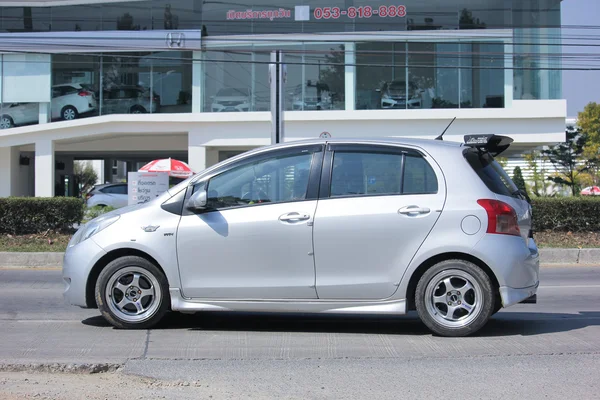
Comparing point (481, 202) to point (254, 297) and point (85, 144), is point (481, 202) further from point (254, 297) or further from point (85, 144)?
point (85, 144)

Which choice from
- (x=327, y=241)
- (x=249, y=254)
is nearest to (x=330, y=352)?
(x=327, y=241)

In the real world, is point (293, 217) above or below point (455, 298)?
above

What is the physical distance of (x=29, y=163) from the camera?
3216cm

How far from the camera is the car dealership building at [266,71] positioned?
25.3m

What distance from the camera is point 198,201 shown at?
20.2 ft

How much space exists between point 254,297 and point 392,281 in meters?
1.28

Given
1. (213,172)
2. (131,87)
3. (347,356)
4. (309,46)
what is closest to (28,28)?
(131,87)

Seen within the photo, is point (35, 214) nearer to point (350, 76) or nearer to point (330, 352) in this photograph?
point (330, 352)

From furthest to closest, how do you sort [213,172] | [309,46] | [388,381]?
[309,46] < [213,172] < [388,381]

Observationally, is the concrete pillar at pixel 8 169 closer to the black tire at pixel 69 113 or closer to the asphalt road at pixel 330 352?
the black tire at pixel 69 113

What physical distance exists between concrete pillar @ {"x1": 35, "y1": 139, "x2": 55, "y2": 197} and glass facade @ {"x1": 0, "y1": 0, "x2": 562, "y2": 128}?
1.30 meters

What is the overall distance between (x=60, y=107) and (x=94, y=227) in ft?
77.9

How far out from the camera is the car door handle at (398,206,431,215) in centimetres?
603

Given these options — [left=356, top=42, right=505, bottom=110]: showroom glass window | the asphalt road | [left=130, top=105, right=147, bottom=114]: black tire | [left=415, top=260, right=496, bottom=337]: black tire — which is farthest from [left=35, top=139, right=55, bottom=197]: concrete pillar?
[left=415, top=260, right=496, bottom=337]: black tire
